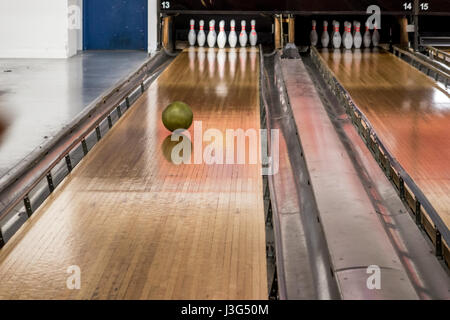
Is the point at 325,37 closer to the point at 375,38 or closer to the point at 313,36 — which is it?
the point at 313,36

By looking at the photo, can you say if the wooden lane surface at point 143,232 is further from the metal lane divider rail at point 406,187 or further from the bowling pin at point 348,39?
the bowling pin at point 348,39

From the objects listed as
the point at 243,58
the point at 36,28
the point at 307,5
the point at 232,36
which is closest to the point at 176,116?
the point at 243,58

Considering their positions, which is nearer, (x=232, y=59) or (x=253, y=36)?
(x=232, y=59)

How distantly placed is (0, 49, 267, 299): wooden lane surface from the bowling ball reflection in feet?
0.04

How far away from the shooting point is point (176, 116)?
10.1 feet

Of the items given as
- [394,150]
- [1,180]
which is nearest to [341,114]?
[394,150]

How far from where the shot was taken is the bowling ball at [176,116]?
3071 mm

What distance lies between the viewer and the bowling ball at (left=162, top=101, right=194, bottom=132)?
10.1 feet

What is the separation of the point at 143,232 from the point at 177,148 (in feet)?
3.10

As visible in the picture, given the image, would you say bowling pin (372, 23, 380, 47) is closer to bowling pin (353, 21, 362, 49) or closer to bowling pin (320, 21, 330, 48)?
bowling pin (353, 21, 362, 49)

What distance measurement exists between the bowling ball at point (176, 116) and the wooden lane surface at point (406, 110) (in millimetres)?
882
